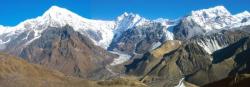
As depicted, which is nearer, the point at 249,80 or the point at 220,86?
the point at 249,80

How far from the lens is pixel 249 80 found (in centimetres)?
12812

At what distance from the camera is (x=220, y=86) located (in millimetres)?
143125

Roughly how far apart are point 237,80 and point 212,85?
43.8 ft

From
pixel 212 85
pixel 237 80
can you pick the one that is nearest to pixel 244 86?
pixel 237 80

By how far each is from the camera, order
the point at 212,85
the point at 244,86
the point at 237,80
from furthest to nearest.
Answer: the point at 212,85 → the point at 237,80 → the point at 244,86

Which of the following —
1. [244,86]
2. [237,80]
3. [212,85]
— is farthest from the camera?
[212,85]

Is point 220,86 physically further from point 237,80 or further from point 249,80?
point 249,80

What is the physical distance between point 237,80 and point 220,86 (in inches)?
237

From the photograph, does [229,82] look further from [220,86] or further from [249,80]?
[249,80]

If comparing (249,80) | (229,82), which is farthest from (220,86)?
(249,80)

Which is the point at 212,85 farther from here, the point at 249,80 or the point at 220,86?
the point at 249,80

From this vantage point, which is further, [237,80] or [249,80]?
[237,80]

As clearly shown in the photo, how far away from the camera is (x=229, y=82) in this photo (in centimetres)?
14088

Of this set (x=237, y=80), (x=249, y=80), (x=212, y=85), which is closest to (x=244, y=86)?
(x=249, y=80)
